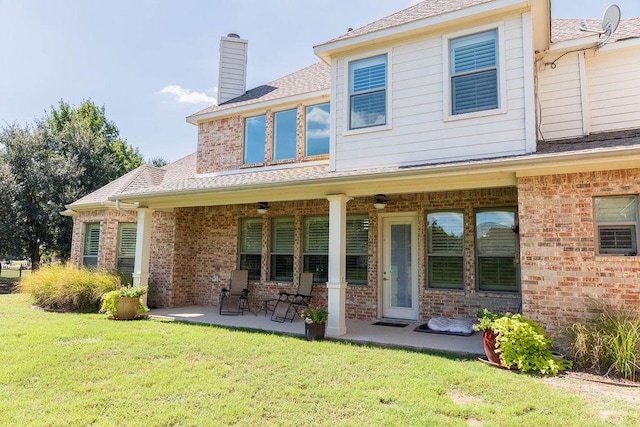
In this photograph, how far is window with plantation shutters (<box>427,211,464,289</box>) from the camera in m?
7.61

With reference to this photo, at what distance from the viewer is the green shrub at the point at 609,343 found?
14.1 ft

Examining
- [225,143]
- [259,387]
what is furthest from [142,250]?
[259,387]

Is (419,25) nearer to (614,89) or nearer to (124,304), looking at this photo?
(614,89)

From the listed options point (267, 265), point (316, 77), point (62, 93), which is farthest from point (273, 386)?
point (62, 93)

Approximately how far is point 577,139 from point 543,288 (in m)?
2.73

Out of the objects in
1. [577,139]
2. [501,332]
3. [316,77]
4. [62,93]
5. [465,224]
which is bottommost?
[501,332]

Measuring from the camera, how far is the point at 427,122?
649 cm

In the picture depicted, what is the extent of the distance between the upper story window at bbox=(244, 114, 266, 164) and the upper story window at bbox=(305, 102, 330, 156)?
1.34 m

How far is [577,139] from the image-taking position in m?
6.28

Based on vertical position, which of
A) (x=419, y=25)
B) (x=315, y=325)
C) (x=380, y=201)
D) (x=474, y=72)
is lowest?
(x=315, y=325)

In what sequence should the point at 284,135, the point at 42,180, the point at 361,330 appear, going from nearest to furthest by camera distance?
1. the point at 361,330
2. the point at 284,135
3. the point at 42,180

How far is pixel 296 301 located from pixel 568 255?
5523mm

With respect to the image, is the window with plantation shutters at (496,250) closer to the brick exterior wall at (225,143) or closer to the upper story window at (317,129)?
the upper story window at (317,129)

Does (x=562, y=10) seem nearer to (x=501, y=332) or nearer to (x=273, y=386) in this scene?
(x=501, y=332)
